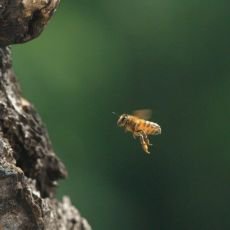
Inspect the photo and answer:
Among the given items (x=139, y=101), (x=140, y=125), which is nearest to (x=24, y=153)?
(x=140, y=125)

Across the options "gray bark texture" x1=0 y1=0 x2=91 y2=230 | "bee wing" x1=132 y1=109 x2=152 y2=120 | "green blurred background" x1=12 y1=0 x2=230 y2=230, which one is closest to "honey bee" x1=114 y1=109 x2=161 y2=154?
"bee wing" x1=132 y1=109 x2=152 y2=120

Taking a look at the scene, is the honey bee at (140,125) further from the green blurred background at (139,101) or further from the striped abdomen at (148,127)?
the green blurred background at (139,101)

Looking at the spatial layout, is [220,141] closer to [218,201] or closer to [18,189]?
[218,201]

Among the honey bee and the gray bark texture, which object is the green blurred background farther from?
the gray bark texture

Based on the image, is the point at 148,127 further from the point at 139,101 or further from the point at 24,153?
the point at 139,101

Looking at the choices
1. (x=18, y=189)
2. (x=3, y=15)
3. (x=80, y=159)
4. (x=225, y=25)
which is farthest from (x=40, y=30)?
(x=225, y=25)

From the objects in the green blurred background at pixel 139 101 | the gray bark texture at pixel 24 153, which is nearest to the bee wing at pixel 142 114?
the gray bark texture at pixel 24 153

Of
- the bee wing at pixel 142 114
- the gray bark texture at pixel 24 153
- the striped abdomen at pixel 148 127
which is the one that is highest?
the bee wing at pixel 142 114
